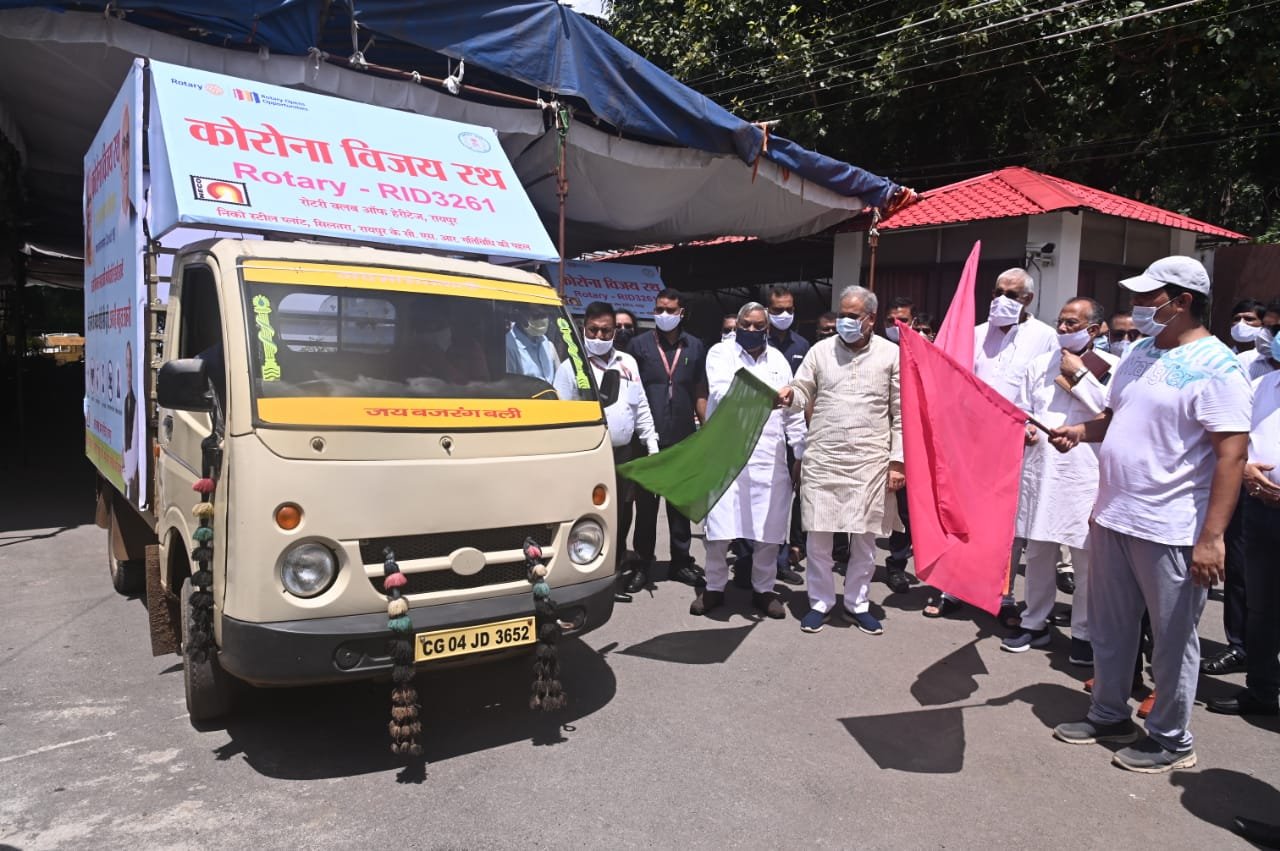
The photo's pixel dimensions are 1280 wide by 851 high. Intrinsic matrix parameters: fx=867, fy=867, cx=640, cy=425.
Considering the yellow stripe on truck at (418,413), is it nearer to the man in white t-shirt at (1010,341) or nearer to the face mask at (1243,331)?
the man in white t-shirt at (1010,341)

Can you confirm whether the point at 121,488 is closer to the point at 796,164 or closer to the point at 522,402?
the point at 522,402

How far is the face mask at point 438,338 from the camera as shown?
4090 mm

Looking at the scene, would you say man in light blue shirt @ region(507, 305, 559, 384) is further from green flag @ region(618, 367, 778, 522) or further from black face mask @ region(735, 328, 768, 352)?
black face mask @ region(735, 328, 768, 352)

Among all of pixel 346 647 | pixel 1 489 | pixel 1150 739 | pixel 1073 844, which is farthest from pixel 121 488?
pixel 1 489

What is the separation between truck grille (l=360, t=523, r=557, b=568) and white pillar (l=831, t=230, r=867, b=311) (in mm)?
11713

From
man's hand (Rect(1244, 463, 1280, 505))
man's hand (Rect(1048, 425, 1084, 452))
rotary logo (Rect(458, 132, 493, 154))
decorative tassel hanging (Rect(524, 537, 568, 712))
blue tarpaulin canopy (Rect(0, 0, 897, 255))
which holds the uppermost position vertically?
blue tarpaulin canopy (Rect(0, 0, 897, 255))

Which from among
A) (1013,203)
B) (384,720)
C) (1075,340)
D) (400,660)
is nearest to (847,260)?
(1013,203)

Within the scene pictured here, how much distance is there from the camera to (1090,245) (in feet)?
43.3

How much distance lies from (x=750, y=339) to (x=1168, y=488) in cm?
283

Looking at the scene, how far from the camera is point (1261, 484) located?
4215mm

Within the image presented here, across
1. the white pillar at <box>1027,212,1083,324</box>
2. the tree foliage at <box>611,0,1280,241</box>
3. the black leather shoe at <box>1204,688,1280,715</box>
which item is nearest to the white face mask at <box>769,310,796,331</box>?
the black leather shoe at <box>1204,688,1280,715</box>

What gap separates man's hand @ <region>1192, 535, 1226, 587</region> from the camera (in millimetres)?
3406

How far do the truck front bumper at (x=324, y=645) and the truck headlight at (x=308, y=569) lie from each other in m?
0.12

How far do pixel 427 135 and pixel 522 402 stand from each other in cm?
265
